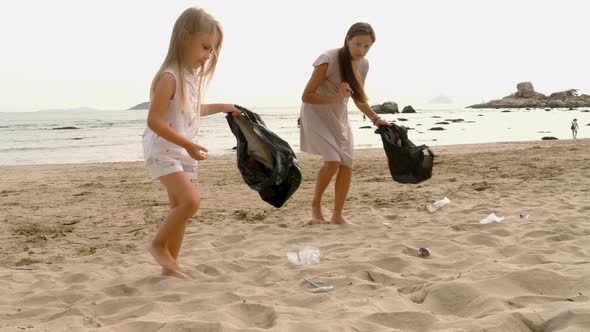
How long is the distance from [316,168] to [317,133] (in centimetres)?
490

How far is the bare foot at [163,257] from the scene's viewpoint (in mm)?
3238

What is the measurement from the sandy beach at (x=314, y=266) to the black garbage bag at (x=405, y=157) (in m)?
0.43

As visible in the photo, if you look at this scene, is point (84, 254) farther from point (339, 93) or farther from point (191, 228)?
point (339, 93)

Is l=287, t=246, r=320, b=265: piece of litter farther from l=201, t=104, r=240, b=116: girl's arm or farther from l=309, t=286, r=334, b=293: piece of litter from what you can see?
l=201, t=104, r=240, b=116: girl's arm

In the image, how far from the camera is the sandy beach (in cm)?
238

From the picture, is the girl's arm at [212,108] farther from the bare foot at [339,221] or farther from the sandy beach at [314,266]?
the bare foot at [339,221]

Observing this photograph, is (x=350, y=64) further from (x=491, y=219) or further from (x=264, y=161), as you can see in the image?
(x=491, y=219)

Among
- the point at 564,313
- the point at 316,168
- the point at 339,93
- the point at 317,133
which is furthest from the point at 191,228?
the point at 316,168

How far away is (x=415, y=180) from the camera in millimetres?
4785

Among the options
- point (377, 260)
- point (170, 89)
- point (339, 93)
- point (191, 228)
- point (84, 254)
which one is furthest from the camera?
point (191, 228)

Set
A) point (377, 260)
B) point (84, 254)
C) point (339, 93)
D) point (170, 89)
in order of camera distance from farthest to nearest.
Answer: point (339, 93), point (84, 254), point (377, 260), point (170, 89)

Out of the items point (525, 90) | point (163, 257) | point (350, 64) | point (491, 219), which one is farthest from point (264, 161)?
point (525, 90)

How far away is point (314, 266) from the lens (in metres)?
3.39

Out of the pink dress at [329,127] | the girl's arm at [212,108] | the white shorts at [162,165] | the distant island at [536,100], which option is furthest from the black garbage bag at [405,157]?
the distant island at [536,100]
